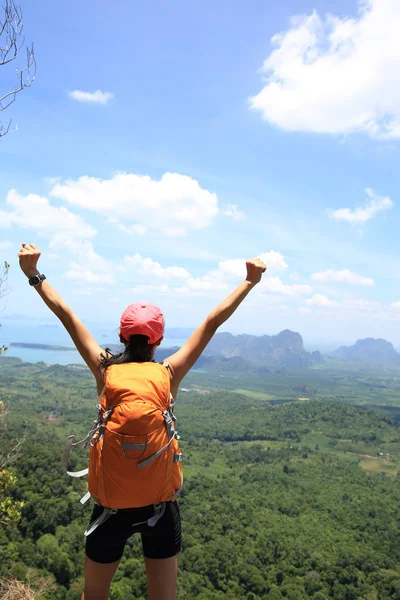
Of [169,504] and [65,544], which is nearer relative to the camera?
[169,504]

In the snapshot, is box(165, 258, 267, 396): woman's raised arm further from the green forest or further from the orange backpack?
the green forest

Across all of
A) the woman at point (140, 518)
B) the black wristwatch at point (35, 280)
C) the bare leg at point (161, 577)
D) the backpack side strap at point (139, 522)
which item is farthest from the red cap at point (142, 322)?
the bare leg at point (161, 577)

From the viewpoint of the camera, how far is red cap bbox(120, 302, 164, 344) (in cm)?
175

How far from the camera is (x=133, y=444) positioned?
1.50m

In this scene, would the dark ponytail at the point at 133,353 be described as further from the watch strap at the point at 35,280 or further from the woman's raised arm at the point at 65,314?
the watch strap at the point at 35,280

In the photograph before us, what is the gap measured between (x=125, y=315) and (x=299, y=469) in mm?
53931

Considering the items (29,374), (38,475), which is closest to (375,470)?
(38,475)

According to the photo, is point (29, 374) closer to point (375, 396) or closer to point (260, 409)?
point (260, 409)

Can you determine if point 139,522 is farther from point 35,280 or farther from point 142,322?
point 35,280

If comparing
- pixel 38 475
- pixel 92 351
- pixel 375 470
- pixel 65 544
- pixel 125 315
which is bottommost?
pixel 375 470

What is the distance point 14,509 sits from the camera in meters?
5.65

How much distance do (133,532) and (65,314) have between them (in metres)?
1.05

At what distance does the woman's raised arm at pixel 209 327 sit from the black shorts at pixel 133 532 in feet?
1.75

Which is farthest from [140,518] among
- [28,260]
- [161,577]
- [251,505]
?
[251,505]
